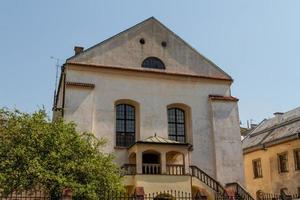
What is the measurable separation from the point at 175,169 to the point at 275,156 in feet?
37.4

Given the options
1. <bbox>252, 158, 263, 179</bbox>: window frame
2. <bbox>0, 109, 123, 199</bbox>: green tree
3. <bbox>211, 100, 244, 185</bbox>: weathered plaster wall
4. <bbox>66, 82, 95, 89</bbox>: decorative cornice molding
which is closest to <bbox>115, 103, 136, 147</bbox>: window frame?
<bbox>66, 82, 95, 89</bbox>: decorative cornice molding

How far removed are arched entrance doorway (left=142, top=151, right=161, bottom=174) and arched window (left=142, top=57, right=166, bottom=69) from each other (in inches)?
252

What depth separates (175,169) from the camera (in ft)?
80.0

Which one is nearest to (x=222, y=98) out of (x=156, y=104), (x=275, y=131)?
Result: (x=156, y=104)

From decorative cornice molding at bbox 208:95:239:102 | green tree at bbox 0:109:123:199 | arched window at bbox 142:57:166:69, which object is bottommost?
green tree at bbox 0:109:123:199

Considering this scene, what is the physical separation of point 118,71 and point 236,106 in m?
8.57

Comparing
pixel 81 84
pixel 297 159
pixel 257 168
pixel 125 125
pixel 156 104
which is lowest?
pixel 257 168

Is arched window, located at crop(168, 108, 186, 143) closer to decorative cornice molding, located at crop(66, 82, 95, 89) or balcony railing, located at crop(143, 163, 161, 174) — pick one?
balcony railing, located at crop(143, 163, 161, 174)

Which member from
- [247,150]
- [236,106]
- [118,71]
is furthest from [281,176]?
[118,71]

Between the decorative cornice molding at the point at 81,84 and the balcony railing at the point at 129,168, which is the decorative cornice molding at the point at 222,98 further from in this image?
the decorative cornice molding at the point at 81,84

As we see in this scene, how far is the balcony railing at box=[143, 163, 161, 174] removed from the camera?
23453 millimetres

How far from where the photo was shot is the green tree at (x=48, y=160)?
16.1 metres

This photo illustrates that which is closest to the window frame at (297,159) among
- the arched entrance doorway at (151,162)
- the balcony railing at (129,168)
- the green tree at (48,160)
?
the arched entrance doorway at (151,162)

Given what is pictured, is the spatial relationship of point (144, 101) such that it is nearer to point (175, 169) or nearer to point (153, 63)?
point (153, 63)
